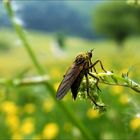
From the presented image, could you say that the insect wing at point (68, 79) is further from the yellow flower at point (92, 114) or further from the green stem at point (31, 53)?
the yellow flower at point (92, 114)

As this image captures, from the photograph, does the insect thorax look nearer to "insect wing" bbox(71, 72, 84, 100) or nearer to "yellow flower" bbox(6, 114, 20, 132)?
"insect wing" bbox(71, 72, 84, 100)

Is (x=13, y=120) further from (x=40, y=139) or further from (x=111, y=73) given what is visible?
(x=111, y=73)

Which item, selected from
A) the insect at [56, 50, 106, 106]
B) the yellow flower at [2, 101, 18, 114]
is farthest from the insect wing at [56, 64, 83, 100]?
the yellow flower at [2, 101, 18, 114]

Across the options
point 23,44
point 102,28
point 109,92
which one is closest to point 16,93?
point 109,92

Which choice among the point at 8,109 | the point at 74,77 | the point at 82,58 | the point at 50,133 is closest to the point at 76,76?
the point at 74,77

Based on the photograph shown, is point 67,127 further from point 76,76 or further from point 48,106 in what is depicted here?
point 76,76

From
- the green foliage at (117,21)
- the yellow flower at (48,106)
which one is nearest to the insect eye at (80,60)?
the yellow flower at (48,106)
